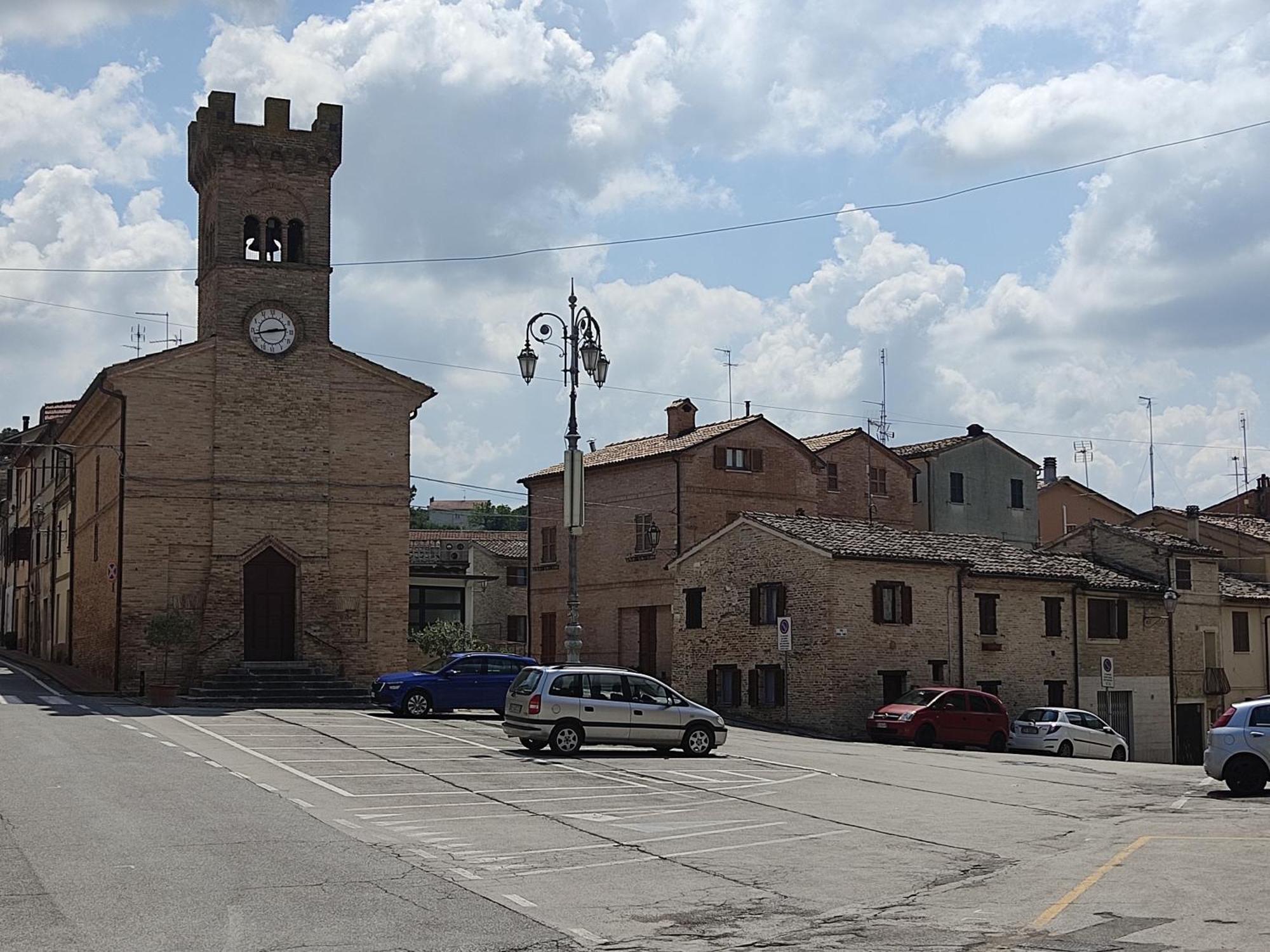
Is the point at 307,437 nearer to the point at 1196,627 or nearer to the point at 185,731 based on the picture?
the point at 185,731

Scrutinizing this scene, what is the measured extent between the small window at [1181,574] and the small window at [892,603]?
1302 centimetres

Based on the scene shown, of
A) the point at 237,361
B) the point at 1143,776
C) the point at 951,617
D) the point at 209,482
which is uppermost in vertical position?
the point at 237,361

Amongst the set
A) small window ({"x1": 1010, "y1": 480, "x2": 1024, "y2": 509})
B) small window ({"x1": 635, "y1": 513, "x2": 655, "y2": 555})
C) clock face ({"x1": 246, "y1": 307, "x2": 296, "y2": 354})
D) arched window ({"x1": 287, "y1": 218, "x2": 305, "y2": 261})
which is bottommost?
small window ({"x1": 635, "y1": 513, "x2": 655, "y2": 555})

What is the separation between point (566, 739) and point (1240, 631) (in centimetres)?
3385

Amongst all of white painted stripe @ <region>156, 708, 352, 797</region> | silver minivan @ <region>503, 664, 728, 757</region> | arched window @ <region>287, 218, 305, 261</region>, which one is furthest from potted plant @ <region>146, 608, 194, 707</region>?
silver minivan @ <region>503, 664, 728, 757</region>

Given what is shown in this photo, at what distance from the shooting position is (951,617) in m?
39.7

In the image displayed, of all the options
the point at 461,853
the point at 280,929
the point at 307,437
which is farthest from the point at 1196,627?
the point at 280,929

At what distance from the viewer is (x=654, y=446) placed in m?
54.6

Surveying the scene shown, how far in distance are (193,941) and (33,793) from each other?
28.7ft

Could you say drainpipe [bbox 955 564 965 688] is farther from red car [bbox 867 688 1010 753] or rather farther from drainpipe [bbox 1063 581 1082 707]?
drainpipe [bbox 1063 581 1082 707]

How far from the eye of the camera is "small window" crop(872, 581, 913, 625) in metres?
38.1

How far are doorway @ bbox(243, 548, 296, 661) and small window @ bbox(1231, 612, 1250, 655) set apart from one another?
1246 inches

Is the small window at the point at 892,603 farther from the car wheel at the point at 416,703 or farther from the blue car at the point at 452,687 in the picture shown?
the car wheel at the point at 416,703

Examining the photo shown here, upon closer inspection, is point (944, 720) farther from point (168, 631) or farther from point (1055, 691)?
point (168, 631)
